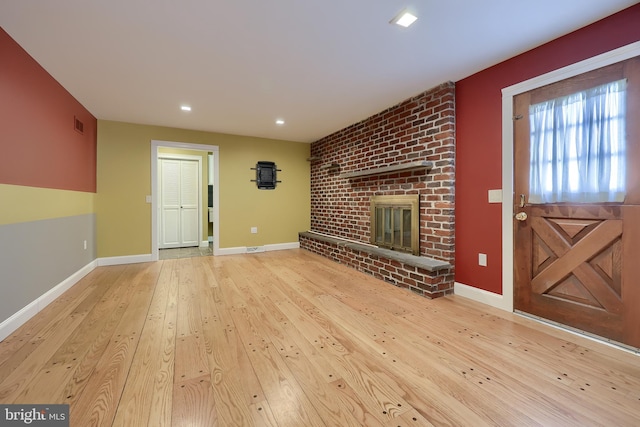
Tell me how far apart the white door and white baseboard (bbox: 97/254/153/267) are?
1455mm

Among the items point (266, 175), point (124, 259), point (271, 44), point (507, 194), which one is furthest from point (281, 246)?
point (507, 194)

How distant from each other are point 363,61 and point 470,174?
150cm

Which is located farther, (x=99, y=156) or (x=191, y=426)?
(x=99, y=156)

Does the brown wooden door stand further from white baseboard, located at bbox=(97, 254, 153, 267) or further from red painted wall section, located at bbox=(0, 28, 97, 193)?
white baseboard, located at bbox=(97, 254, 153, 267)

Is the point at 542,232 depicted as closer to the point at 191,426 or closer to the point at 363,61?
the point at 363,61

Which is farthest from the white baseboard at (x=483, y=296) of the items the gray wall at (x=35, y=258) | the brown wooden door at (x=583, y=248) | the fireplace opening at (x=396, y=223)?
the gray wall at (x=35, y=258)

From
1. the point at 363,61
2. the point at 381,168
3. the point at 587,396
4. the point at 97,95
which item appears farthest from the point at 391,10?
the point at 97,95

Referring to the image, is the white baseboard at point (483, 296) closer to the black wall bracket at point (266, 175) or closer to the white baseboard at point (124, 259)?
the black wall bracket at point (266, 175)

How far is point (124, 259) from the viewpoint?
13.4 feet

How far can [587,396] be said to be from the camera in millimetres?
1290

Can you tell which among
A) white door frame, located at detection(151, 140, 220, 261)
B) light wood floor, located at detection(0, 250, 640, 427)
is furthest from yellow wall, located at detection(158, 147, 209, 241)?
light wood floor, located at detection(0, 250, 640, 427)

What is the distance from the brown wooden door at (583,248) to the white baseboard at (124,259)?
4931mm

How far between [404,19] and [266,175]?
377 centimetres

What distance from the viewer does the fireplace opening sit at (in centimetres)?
309
